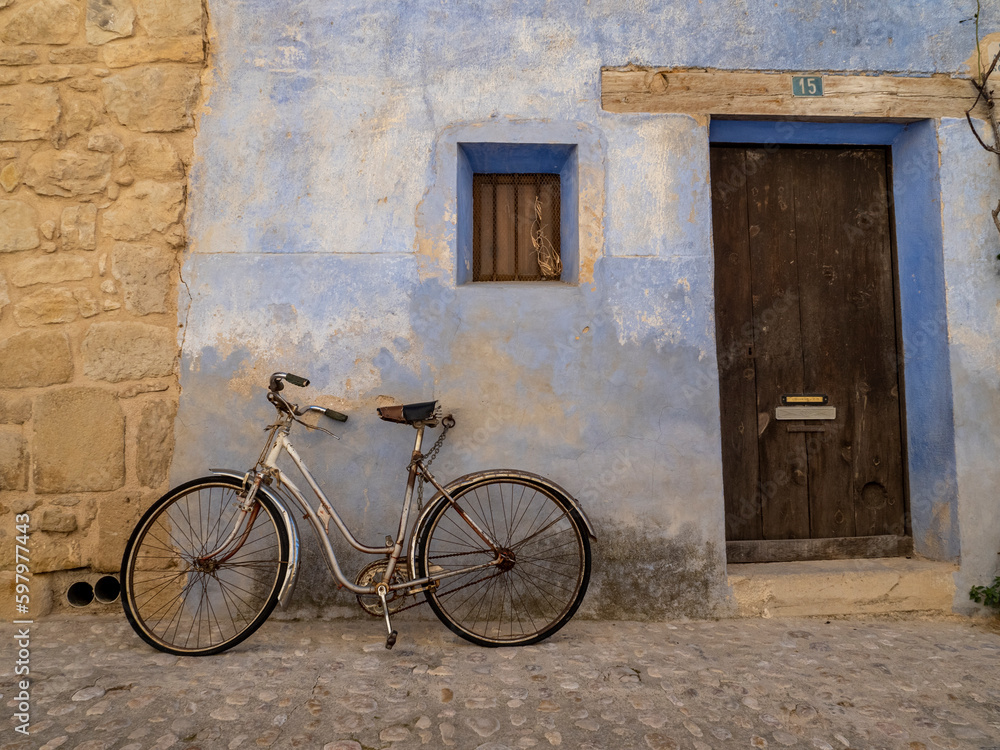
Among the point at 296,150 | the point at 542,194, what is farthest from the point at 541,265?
the point at 296,150

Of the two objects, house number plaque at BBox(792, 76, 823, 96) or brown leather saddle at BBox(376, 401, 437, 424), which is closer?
brown leather saddle at BBox(376, 401, 437, 424)

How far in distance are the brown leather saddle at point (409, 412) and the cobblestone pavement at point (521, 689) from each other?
0.99 m

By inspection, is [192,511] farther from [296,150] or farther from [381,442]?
[296,150]

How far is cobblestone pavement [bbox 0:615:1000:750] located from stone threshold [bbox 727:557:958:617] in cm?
A: 18

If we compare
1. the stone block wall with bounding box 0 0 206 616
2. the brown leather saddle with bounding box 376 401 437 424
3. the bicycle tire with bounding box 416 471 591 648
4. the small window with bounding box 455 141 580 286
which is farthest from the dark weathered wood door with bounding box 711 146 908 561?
the stone block wall with bounding box 0 0 206 616

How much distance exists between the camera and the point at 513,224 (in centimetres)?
352

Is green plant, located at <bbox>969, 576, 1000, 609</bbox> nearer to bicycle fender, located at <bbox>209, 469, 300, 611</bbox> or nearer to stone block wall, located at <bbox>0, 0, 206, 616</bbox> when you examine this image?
bicycle fender, located at <bbox>209, 469, 300, 611</bbox>

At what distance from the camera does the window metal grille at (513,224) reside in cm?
349

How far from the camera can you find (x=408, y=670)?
2.49 meters

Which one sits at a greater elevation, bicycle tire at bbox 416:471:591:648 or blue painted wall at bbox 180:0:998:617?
blue painted wall at bbox 180:0:998:617

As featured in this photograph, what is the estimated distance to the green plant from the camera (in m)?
3.16

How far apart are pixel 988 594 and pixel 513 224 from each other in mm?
3111

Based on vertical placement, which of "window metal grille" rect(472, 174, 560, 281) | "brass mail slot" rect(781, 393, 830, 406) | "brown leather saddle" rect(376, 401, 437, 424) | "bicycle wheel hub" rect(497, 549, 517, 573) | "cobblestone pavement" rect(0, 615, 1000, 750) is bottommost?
"cobblestone pavement" rect(0, 615, 1000, 750)

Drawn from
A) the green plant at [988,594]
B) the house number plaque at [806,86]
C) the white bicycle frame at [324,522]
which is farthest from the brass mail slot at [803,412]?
the white bicycle frame at [324,522]
